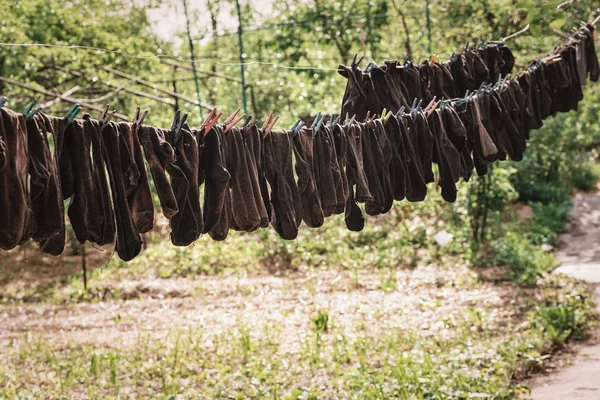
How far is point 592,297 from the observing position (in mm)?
7965

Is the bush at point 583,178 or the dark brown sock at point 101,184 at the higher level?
the bush at point 583,178

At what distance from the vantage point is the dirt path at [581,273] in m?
5.83

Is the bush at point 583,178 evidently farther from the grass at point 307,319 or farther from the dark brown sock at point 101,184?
the dark brown sock at point 101,184

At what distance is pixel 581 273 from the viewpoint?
8.73 metres

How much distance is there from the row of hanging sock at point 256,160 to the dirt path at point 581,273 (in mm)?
2139

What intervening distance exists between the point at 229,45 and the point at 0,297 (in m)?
11.2

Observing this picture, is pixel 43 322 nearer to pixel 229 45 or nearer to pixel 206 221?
pixel 206 221

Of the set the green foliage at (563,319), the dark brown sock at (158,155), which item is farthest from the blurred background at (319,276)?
the dark brown sock at (158,155)

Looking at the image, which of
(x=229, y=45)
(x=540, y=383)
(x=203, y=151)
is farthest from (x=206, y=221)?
(x=229, y=45)

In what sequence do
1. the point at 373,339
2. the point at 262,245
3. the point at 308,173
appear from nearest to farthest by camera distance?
the point at 308,173
the point at 373,339
the point at 262,245

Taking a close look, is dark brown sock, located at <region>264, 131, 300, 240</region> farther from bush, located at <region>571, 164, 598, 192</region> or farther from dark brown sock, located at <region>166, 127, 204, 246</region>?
bush, located at <region>571, 164, 598, 192</region>

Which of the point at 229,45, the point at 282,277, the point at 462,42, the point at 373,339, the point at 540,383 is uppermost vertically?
the point at 229,45

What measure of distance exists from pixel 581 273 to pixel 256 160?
6693mm

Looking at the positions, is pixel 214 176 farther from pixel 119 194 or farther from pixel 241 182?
pixel 119 194
